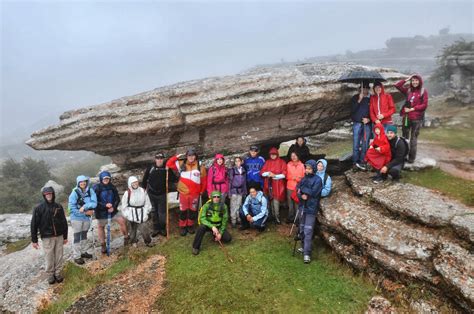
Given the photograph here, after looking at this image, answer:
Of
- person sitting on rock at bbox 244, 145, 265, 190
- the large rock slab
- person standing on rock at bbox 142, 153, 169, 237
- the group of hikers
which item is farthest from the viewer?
the large rock slab

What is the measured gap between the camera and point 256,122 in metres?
15.7

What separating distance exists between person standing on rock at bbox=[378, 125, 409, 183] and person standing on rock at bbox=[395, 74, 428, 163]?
6.73 ft

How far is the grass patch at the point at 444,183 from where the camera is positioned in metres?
11.3

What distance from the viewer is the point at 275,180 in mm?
13742

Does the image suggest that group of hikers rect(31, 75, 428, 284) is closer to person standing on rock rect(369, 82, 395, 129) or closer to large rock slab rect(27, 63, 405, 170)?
person standing on rock rect(369, 82, 395, 129)

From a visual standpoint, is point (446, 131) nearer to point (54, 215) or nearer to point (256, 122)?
point (256, 122)

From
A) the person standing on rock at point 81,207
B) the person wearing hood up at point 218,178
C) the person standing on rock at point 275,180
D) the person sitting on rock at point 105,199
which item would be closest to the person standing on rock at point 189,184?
the person wearing hood up at point 218,178

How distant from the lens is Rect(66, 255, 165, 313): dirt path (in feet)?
31.7

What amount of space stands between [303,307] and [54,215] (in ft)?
28.9

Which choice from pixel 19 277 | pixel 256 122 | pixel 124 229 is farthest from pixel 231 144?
pixel 19 277

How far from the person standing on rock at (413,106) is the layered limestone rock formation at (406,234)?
10.2 feet

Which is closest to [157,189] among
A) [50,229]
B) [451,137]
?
[50,229]

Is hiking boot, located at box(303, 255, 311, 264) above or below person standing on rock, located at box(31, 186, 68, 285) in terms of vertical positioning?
below

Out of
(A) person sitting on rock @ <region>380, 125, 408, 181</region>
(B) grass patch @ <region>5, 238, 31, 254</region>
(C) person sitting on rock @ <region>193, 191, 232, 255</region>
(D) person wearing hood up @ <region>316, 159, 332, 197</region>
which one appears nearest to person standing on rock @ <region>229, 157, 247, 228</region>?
(C) person sitting on rock @ <region>193, 191, 232, 255</region>
